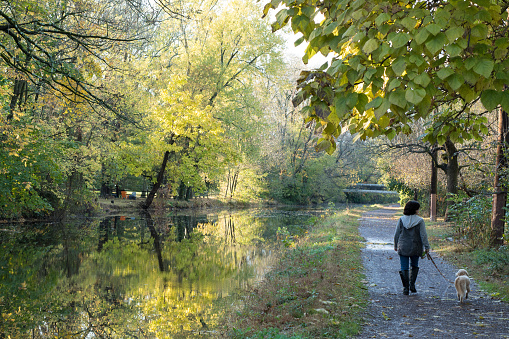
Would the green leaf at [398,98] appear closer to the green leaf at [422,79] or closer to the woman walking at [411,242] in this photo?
the green leaf at [422,79]

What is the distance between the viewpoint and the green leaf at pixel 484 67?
274cm

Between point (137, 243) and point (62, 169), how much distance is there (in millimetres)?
5783

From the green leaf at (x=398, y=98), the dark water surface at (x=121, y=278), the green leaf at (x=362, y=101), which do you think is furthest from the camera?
the dark water surface at (x=121, y=278)

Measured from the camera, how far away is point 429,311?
6.38 meters

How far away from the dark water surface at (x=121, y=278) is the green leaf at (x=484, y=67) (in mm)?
5578

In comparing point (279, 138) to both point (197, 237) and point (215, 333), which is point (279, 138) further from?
point (215, 333)

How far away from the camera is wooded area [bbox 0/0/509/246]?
314 cm

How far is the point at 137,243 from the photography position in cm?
1594

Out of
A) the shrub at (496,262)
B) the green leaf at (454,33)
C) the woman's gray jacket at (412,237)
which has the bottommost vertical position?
the shrub at (496,262)

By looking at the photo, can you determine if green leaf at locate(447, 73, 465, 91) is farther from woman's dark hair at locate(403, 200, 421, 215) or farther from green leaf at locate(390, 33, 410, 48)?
woman's dark hair at locate(403, 200, 421, 215)

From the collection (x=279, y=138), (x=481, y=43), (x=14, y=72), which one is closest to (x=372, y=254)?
(x=481, y=43)

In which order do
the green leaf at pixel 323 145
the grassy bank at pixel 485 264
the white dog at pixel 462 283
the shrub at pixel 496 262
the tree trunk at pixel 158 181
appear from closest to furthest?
the green leaf at pixel 323 145 < the white dog at pixel 462 283 < the grassy bank at pixel 485 264 < the shrub at pixel 496 262 < the tree trunk at pixel 158 181

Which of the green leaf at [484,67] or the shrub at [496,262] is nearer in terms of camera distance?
the green leaf at [484,67]

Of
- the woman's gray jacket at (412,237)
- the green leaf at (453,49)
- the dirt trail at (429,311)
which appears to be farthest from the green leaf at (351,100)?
the woman's gray jacket at (412,237)
